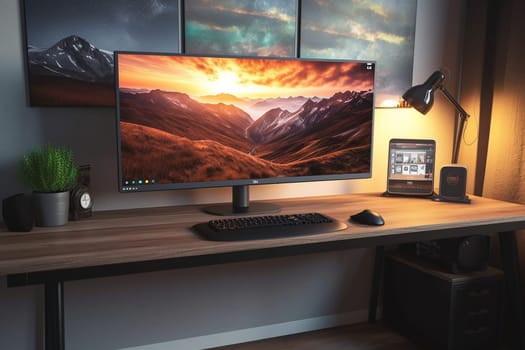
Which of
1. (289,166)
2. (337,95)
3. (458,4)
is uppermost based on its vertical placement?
(458,4)

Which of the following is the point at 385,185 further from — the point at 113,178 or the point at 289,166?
the point at 113,178

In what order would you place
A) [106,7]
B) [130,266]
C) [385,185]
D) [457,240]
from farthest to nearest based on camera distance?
[385,185] < [457,240] < [106,7] < [130,266]

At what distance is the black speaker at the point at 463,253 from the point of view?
196cm

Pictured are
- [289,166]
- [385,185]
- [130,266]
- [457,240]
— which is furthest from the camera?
[385,185]

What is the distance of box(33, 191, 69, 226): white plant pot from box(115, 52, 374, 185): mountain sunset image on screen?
21cm

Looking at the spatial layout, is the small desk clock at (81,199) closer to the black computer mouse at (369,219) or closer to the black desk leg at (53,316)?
the black desk leg at (53,316)

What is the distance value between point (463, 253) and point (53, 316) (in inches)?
62.0

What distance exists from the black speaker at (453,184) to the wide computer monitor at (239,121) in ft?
1.20

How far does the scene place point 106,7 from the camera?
1.72 meters

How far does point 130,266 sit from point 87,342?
83 centimetres

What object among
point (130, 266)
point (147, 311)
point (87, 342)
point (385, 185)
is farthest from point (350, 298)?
point (130, 266)

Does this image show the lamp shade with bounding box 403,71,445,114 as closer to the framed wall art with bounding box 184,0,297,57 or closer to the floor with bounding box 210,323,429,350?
the framed wall art with bounding box 184,0,297,57

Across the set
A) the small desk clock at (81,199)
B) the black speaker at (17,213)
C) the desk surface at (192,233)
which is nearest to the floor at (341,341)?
the desk surface at (192,233)

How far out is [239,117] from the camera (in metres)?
1.72
